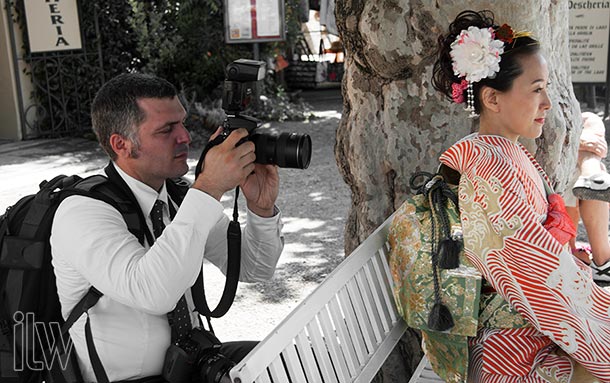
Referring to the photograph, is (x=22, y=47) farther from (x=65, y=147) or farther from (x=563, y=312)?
(x=563, y=312)

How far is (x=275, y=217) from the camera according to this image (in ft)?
8.75

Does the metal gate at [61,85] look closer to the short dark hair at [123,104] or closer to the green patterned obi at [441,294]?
the short dark hair at [123,104]

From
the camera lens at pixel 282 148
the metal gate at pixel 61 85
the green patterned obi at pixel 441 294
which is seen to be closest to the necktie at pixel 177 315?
the camera lens at pixel 282 148

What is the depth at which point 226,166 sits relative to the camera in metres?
2.19

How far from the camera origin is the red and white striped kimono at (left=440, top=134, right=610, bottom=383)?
222cm

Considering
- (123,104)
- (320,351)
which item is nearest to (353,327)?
(320,351)

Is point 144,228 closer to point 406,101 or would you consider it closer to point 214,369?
point 214,369

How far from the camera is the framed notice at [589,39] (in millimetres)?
8945

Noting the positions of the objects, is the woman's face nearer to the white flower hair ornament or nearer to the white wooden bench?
the white flower hair ornament

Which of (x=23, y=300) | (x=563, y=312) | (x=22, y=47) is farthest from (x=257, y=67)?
(x=22, y=47)

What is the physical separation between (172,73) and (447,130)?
881cm

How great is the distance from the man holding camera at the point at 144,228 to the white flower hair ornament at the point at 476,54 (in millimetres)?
690

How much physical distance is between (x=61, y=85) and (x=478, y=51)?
30.0 ft

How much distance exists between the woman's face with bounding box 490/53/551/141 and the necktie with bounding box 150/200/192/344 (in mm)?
1129
